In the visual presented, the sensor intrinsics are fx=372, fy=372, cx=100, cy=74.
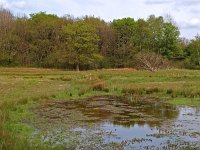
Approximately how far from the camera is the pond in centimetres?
1517

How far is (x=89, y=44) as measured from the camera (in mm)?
81562

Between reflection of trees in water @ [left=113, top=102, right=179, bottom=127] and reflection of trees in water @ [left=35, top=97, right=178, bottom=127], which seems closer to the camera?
reflection of trees in water @ [left=113, top=102, right=179, bottom=127]

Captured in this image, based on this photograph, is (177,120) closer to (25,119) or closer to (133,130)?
(133,130)

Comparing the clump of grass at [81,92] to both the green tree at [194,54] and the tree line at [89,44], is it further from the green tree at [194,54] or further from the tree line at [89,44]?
the green tree at [194,54]

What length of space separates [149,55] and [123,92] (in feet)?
147

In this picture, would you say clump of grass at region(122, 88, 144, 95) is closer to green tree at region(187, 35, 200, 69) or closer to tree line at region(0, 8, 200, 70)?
tree line at region(0, 8, 200, 70)

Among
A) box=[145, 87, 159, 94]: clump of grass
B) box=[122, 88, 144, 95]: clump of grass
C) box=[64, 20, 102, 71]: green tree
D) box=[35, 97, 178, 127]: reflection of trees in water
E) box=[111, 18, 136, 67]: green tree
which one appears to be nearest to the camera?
box=[35, 97, 178, 127]: reflection of trees in water

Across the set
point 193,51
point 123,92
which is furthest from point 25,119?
point 193,51

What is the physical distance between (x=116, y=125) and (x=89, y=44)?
206ft

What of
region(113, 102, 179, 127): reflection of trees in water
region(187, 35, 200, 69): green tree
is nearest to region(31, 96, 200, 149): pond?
region(113, 102, 179, 127): reflection of trees in water

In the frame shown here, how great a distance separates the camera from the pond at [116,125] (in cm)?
1517

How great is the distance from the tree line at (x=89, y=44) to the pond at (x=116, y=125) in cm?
5234

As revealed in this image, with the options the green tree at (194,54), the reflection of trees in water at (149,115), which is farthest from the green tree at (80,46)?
the reflection of trees in water at (149,115)

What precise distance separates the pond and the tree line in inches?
2061
